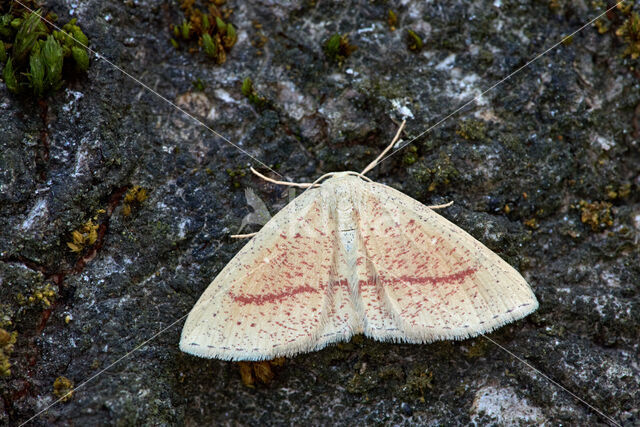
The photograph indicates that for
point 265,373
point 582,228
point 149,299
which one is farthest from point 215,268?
point 582,228

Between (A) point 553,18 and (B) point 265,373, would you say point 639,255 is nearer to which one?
(A) point 553,18

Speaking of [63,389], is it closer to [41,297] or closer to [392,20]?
[41,297]

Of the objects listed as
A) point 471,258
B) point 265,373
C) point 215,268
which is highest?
point 471,258

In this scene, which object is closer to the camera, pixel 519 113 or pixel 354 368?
pixel 354 368

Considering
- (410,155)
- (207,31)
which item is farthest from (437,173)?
(207,31)

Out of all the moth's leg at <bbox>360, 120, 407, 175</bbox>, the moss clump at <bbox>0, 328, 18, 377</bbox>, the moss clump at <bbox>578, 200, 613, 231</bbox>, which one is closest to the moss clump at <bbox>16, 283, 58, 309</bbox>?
the moss clump at <bbox>0, 328, 18, 377</bbox>

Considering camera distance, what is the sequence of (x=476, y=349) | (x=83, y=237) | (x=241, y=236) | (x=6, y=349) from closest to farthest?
(x=6, y=349), (x=83, y=237), (x=476, y=349), (x=241, y=236)

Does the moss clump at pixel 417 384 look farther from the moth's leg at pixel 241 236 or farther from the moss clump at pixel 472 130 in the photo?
the moss clump at pixel 472 130
